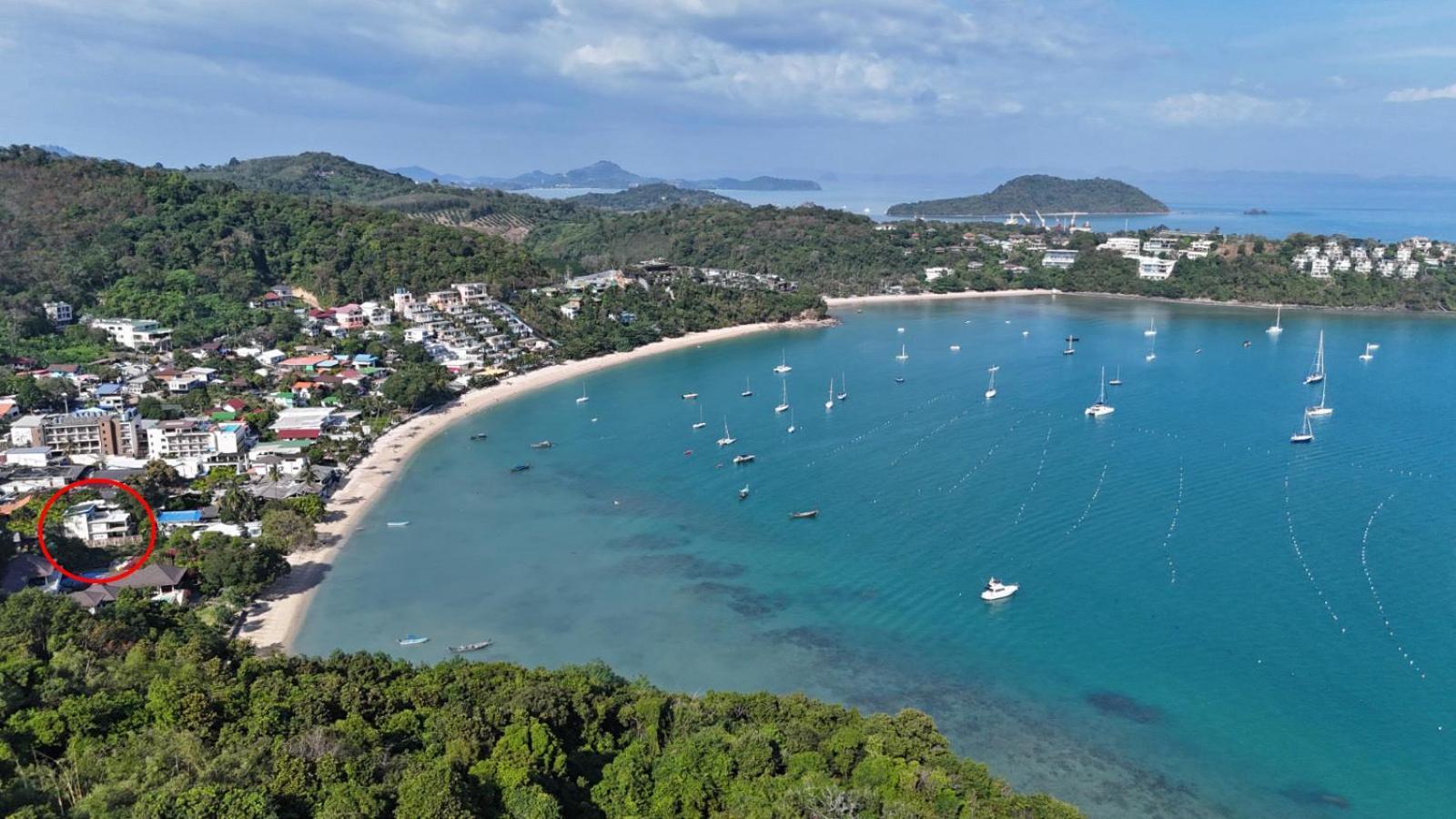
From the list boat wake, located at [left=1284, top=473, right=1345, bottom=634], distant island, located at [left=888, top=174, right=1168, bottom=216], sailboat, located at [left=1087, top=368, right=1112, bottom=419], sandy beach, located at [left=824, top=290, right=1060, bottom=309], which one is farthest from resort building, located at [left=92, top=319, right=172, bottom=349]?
distant island, located at [left=888, top=174, right=1168, bottom=216]

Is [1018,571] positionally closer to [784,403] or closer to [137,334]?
[784,403]

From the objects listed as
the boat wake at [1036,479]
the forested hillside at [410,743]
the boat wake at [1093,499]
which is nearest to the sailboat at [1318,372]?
the boat wake at [1036,479]

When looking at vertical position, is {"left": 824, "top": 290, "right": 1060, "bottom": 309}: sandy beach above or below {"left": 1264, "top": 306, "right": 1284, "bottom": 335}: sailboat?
above

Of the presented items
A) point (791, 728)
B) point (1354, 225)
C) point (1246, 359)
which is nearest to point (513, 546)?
point (791, 728)

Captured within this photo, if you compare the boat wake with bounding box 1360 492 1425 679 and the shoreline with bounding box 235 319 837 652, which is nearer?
the boat wake with bounding box 1360 492 1425 679

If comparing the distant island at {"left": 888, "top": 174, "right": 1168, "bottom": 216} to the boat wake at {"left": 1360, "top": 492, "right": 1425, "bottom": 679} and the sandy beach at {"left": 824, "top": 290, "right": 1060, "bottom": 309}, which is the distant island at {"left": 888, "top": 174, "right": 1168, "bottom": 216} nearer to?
the sandy beach at {"left": 824, "top": 290, "right": 1060, "bottom": 309}

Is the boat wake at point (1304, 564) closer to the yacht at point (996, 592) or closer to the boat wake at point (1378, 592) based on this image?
the boat wake at point (1378, 592)

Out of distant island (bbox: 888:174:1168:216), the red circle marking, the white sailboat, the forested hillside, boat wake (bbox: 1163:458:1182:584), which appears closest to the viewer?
the forested hillside
